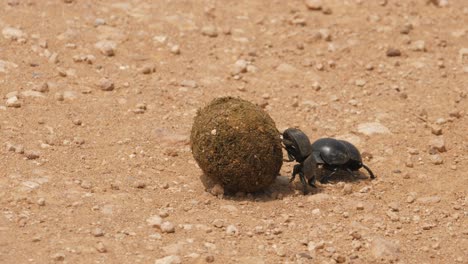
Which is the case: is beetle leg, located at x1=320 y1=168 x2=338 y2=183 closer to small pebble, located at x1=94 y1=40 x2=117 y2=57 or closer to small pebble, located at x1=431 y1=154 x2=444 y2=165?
small pebble, located at x1=431 y1=154 x2=444 y2=165

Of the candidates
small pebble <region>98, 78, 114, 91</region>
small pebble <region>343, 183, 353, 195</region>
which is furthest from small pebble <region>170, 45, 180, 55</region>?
small pebble <region>343, 183, 353, 195</region>

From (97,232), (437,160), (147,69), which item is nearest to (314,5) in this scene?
(147,69)

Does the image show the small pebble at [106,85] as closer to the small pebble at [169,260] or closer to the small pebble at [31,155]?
the small pebble at [31,155]

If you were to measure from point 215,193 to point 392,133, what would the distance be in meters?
2.15

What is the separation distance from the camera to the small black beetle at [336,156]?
21.3 feet

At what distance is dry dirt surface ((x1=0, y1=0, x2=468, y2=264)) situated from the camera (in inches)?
207

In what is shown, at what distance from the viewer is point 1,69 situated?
7656 mm

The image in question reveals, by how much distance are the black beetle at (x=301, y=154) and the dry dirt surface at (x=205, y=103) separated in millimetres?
145

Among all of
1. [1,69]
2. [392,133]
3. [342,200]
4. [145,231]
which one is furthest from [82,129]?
[392,133]

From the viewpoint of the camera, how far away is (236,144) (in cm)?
566

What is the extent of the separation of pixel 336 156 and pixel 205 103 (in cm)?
167

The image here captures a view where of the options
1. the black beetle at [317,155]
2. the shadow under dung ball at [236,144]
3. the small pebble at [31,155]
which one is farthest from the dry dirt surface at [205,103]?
the shadow under dung ball at [236,144]

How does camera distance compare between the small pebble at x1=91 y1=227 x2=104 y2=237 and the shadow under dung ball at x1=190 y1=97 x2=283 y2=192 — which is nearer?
the small pebble at x1=91 y1=227 x2=104 y2=237

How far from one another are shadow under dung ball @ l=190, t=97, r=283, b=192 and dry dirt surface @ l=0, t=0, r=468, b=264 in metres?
0.23
